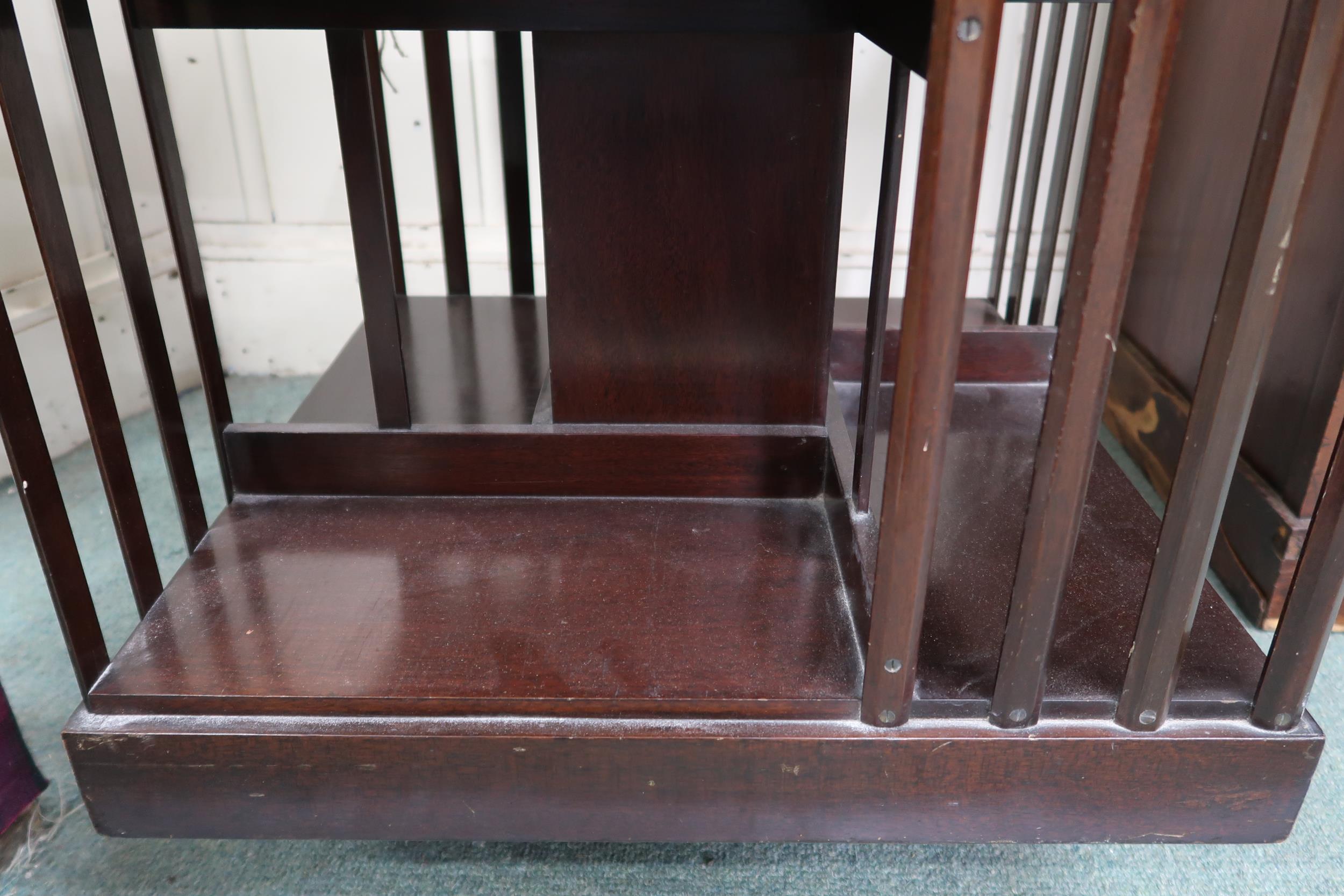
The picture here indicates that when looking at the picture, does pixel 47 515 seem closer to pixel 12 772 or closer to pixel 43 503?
pixel 43 503

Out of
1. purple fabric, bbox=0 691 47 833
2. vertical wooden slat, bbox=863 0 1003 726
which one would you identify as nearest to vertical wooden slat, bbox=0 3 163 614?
purple fabric, bbox=0 691 47 833

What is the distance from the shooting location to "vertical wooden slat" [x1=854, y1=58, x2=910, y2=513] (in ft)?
2.28

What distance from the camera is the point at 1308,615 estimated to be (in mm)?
590

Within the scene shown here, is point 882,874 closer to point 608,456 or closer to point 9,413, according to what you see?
point 608,456

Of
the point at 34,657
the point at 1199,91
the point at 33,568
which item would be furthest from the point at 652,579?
the point at 1199,91

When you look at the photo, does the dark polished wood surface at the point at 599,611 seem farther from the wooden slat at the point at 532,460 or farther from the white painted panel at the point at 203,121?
the white painted panel at the point at 203,121

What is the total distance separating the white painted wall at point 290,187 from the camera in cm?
147

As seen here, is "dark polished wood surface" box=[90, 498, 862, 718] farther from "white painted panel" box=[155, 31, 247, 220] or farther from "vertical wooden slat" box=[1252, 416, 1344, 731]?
"white painted panel" box=[155, 31, 247, 220]

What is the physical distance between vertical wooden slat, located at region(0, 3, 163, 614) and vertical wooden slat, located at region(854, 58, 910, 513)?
1.83 ft

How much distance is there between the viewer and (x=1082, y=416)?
53 centimetres

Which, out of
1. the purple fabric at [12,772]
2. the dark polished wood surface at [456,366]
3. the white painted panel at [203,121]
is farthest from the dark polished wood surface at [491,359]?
the white painted panel at [203,121]

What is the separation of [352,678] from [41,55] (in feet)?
3.48

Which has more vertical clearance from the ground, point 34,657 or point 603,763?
point 603,763

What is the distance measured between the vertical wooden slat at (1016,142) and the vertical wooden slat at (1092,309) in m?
0.69
